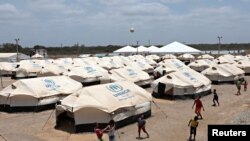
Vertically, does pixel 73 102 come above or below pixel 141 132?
above

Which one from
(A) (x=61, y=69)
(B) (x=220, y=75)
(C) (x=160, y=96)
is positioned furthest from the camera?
(A) (x=61, y=69)

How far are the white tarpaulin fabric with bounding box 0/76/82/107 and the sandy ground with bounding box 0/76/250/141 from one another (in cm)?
98

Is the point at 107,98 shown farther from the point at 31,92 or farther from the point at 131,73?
the point at 131,73

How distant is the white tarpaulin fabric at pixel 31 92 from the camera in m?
26.3

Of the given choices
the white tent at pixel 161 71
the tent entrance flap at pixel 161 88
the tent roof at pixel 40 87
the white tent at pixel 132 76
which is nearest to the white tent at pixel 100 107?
the tent roof at pixel 40 87

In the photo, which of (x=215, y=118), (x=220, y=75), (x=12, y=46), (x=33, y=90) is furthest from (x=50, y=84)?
(x=12, y=46)

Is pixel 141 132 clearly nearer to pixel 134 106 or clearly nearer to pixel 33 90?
pixel 134 106

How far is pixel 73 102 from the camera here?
69.2 ft

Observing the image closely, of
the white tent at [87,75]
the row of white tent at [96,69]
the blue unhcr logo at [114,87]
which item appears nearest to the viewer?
the blue unhcr logo at [114,87]

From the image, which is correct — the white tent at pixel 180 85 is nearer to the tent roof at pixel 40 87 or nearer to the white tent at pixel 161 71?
the tent roof at pixel 40 87

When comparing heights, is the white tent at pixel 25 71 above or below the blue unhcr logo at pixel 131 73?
below

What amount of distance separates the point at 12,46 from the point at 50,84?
107 m

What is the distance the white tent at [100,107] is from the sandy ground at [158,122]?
68 cm

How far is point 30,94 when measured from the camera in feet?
86.2
